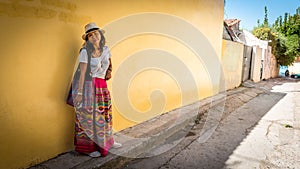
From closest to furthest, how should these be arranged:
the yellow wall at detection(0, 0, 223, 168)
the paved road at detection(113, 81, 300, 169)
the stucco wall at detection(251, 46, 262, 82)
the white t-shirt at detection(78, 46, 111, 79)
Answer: the yellow wall at detection(0, 0, 223, 168) < the white t-shirt at detection(78, 46, 111, 79) < the paved road at detection(113, 81, 300, 169) < the stucco wall at detection(251, 46, 262, 82)

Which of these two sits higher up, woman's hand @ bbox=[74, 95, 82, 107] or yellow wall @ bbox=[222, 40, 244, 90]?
yellow wall @ bbox=[222, 40, 244, 90]

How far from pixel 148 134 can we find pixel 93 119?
126 cm

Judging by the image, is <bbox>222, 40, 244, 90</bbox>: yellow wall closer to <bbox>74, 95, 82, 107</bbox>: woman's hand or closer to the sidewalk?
the sidewalk

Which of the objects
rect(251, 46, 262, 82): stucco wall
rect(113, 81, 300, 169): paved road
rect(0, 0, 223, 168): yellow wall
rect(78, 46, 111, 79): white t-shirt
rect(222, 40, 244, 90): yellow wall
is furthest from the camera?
rect(251, 46, 262, 82): stucco wall

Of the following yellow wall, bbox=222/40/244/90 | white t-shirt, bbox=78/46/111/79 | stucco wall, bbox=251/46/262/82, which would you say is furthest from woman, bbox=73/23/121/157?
stucco wall, bbox=251/46/262/82

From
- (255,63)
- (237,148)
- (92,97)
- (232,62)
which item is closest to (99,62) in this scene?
(92,97)

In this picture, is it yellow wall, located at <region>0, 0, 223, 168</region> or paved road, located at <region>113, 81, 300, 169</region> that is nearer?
yellow wall, located at <region>0, 0, 223, 168</region>

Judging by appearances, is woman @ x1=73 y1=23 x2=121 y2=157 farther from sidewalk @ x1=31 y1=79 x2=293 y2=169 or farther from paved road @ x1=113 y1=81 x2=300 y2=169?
paved road @ x1=113 y1=81 x2=300 y2=169

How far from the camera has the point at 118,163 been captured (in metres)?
3.04

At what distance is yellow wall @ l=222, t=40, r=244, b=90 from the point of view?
9.07m

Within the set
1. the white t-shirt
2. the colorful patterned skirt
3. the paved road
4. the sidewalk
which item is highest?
the white t-shirt

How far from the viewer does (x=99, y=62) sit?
Answer: 2932mm

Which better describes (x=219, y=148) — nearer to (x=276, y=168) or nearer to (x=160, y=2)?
(x=276, y=168)

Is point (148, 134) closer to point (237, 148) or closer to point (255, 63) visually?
point (237, 148)
